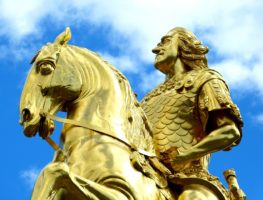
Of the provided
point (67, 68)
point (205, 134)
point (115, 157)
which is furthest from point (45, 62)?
point (205, 134)

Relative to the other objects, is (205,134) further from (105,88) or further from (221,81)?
(105,88)

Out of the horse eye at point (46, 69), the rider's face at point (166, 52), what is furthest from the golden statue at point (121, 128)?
the rider's face at point (166, 52)

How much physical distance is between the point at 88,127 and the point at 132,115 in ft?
1.55

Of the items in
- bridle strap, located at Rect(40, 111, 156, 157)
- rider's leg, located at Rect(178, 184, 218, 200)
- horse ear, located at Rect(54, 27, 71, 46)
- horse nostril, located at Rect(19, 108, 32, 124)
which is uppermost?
horse ear, located at Rect(54, 27, 71, 46)

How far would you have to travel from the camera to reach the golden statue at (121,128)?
20.5 ft

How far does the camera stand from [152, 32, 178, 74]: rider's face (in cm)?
799

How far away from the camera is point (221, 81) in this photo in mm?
7512

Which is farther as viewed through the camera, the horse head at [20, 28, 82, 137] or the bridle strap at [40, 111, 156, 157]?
the horse head at [20, 28, 82, 137]

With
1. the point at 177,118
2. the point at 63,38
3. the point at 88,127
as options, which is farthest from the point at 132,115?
the point at 63,38

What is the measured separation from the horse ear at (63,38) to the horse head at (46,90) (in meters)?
0.28

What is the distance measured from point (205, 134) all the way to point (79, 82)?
1.28 meters

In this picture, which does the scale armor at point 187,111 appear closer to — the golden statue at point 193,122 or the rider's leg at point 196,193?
the golden statue at point 193,122

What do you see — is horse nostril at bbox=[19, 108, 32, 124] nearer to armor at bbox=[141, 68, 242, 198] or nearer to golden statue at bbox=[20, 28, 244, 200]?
golden statue at bbox=[20, 28, 244, 200]

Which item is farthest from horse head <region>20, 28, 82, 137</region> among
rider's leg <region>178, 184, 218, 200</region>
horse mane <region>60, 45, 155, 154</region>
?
rider's leg <region>178, 184, 218, 200</region>
